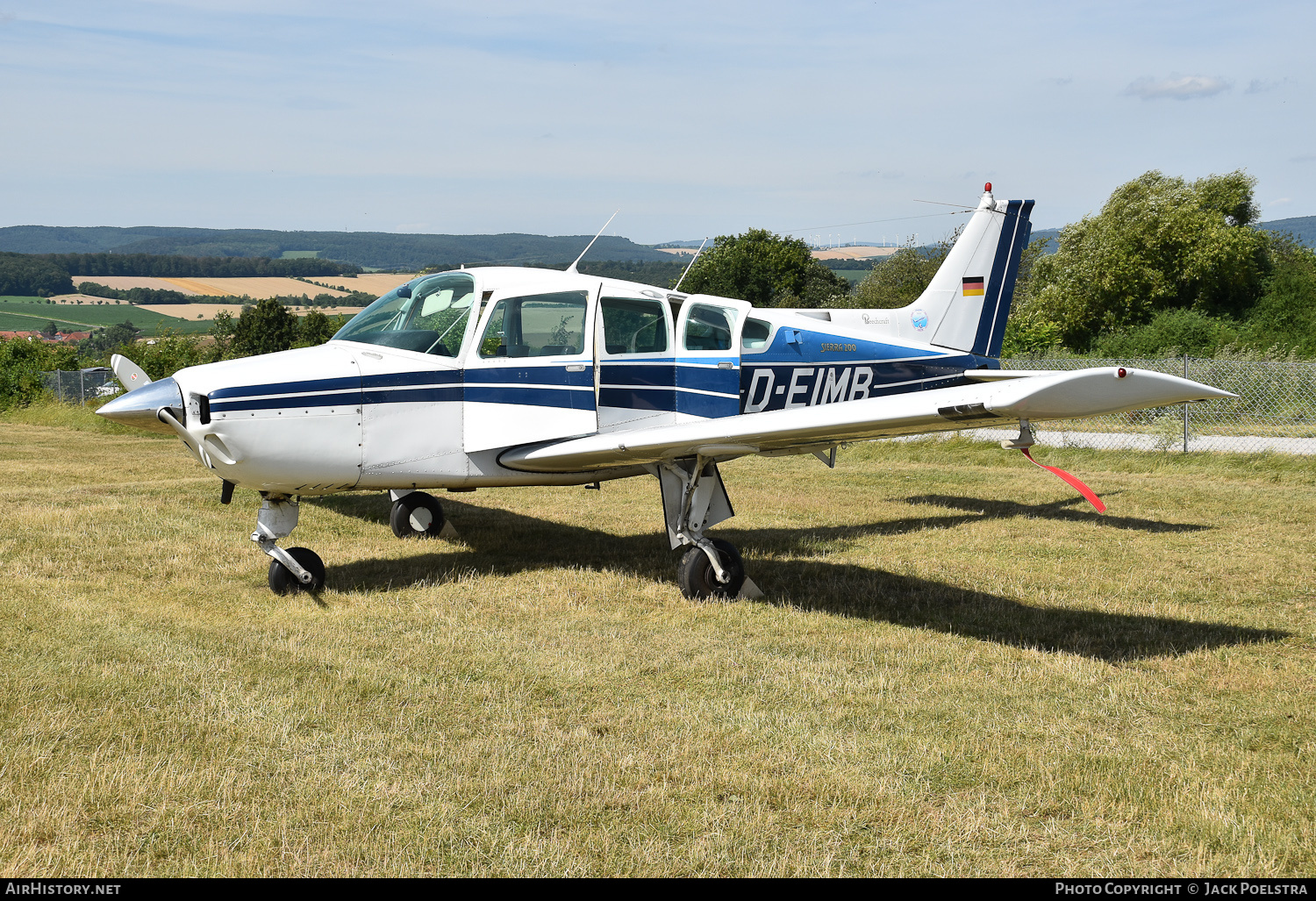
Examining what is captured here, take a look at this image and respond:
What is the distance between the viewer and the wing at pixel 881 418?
4930 mm

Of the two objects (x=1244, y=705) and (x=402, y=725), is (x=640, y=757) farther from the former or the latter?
(x=1244, y=705)

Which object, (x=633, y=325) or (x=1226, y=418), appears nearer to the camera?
(x=633, y=325)

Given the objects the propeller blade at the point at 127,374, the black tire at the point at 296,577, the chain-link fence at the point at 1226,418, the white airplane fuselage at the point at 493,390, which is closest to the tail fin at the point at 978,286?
the white airplane fuselage at the point at 493,390

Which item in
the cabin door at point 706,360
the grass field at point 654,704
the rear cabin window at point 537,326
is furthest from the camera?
the cabin door at point 706,360

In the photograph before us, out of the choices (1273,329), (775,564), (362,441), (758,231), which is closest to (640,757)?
(362,441)

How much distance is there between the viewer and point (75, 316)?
99.4m

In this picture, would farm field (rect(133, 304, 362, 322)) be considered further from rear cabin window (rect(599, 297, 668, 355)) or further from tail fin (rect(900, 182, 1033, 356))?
rear cabin window (rect(599, 297, 668, 355))

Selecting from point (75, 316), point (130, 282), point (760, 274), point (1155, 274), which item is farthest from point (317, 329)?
point (130, 282)

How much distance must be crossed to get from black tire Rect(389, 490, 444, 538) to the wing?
7.81 feet

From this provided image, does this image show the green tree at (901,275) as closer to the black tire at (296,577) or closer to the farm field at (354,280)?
the farm field at (354,280)

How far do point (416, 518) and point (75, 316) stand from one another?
106386mm

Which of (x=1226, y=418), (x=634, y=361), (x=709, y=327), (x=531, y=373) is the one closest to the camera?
(x=531, y=373)

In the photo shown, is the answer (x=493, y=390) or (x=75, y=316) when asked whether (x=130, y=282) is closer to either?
(x=75, y=316)

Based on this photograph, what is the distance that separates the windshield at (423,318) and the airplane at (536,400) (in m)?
0.02
